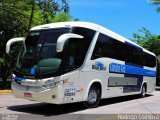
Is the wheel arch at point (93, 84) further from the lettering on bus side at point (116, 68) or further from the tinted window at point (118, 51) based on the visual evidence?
the lettering on bus side at point (116, 68)

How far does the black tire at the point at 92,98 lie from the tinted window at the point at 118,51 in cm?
132

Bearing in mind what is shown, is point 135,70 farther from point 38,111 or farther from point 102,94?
point 38,111

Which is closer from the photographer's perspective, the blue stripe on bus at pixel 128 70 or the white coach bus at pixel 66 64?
the white coach bus at pixel 66 64

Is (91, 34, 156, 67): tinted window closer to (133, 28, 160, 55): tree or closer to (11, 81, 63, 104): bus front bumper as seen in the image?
(11, 81, 63, 104): bus front bumper

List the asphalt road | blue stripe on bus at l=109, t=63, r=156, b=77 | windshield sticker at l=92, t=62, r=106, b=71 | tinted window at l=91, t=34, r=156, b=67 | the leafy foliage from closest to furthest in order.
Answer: the asphalt road < windshield sticker at l=92, t=62, r=106, b=71 < tinted window at l=91, t=34, r=156, b=67 < blue stripe on bus at l=109, t=63, r=156, b=77 < the leafy foliage

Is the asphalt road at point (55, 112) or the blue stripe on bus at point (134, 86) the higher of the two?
the blue stripe on bus at point (134, 86)

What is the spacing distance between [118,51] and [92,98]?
320 centimetres

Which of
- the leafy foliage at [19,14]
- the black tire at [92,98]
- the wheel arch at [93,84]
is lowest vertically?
the black tire at [92,98]

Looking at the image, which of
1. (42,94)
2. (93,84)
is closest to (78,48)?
(93,84)

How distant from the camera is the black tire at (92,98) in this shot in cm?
1508

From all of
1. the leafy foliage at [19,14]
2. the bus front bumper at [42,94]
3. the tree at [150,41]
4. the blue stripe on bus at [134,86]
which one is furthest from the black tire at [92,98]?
the tree at [150,41]

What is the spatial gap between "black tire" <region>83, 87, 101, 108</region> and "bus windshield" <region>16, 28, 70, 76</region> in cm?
251

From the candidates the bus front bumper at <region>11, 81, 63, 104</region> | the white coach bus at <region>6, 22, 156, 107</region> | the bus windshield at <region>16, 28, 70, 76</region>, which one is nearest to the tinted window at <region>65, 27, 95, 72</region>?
the white coach bus at <region>6, 22, 156, 107</region>

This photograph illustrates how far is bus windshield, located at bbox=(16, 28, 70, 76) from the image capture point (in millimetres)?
13180
